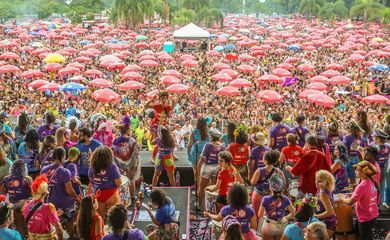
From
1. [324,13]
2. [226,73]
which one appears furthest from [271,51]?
[324,13]

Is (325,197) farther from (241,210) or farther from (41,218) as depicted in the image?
(41,218)

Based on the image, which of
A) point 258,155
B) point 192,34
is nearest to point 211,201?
point 258,155

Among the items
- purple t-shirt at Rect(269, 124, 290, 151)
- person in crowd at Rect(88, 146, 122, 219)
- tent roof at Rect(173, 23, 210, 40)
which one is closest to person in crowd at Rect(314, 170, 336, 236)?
person in crowd at Rect(88, 146, 122, 219)

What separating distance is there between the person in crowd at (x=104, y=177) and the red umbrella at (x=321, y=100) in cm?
1085

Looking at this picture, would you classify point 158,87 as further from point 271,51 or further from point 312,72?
point 271,51

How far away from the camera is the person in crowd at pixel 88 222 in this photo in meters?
5.03

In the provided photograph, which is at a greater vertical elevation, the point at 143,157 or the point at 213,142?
the point at 213,142

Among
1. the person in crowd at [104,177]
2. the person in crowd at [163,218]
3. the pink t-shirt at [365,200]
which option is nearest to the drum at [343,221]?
the pink t-shirt at [365,200]

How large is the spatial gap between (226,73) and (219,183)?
15131 millimetres

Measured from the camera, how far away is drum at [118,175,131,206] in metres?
7.06

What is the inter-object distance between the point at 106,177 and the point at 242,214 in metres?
1.83

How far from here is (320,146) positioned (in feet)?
23.6

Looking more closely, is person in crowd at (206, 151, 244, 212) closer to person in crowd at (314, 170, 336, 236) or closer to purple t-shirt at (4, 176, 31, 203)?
person in crowd at (314, 170, 336, 236)

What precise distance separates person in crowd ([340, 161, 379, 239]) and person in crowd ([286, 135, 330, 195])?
0.63 meters
